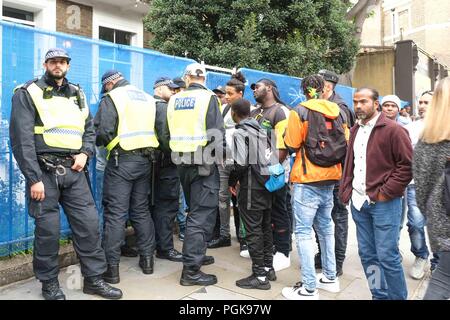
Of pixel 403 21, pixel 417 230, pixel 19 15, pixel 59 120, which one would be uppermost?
pixel 403 21

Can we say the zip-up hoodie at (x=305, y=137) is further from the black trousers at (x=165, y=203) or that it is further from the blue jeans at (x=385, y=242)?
the black trousers at (x=165, y=203)

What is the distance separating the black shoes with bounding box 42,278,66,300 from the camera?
11.4 feet

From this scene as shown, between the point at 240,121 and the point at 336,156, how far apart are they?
0.99 m

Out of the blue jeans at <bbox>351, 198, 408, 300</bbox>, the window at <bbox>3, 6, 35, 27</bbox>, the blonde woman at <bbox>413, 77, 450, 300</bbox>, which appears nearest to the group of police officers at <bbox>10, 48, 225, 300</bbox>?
the blue jeans at <bbox>351, 198, 408, 300</bbox>

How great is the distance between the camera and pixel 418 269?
15.0ft

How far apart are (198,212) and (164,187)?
2.24ft

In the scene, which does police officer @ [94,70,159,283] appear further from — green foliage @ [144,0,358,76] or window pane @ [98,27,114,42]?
window pane @ [98,27,114,42]

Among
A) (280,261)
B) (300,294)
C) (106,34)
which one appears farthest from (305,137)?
(106,34)

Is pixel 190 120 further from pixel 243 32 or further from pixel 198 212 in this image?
pixel 243 32

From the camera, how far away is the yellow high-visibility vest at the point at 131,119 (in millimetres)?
3924

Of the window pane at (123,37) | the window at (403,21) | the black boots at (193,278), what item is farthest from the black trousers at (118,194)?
the window at (403,21)

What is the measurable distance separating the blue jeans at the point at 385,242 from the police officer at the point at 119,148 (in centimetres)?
211

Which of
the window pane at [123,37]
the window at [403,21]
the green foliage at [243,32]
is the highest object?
the window at [403,21]

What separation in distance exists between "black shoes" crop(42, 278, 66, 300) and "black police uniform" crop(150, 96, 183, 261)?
4.44ft
